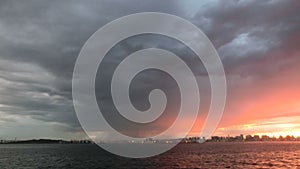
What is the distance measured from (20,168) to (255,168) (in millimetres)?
87661

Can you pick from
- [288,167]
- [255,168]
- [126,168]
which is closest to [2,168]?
[126,168]

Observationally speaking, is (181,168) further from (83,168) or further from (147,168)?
(83,168)

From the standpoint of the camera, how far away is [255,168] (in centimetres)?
10950

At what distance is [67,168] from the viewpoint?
119750 mm

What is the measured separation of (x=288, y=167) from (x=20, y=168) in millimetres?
98998

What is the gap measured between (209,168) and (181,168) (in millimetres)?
9879

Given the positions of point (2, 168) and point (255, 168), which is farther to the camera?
point (2, 168)

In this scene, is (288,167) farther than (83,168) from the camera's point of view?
No

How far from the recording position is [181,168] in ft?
366

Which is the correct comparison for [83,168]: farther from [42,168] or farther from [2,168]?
[2,168]

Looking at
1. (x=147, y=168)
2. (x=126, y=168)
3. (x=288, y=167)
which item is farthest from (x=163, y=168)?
(x=288, y=167)

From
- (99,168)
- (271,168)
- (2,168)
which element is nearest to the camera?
(271,168)

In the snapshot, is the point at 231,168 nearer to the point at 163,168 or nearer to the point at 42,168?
the point at 163,168

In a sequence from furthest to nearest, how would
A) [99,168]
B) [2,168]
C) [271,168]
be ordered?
[2,168] < [99,168] < [271,168]
